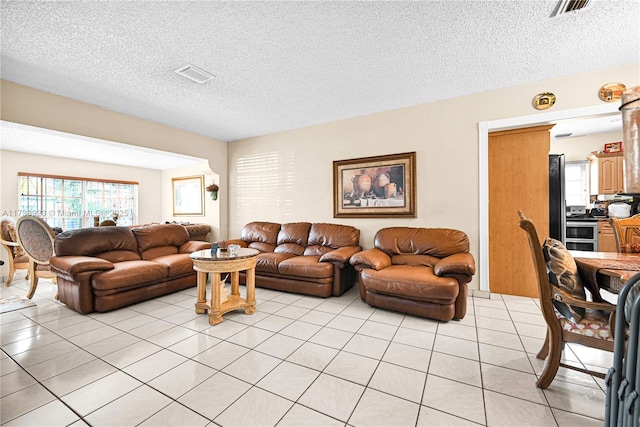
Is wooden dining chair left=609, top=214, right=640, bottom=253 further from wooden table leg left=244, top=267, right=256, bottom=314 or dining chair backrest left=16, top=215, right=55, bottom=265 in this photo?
dining chair backrest left=16, top=215, right=55, bottom=265

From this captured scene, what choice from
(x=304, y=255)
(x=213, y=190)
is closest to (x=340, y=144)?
(x=304, y=255)

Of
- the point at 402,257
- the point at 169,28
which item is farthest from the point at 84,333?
the point at 402,257

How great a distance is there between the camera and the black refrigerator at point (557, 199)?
3430 millimetres

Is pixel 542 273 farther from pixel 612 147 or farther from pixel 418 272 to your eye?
pixel 612 147

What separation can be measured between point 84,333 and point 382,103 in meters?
4.26

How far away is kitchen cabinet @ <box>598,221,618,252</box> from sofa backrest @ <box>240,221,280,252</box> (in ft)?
18.0

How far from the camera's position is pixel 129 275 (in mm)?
3174

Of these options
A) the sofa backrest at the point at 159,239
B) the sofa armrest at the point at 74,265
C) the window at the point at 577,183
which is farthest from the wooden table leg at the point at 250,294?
the window at the point at 577,183

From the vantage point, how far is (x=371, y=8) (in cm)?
195

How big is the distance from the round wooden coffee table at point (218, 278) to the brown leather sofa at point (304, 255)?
2.43 ft

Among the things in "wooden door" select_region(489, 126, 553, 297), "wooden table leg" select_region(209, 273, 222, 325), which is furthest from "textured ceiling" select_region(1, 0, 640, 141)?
"wooden table leg" select_region(209, 273, 222, 325)

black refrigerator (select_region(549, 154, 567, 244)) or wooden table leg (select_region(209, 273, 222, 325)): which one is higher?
black refrigerator (select_region(549, 154, 567, 244))

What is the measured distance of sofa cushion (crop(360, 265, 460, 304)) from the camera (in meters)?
2.64

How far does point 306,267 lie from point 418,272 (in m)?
1.42
